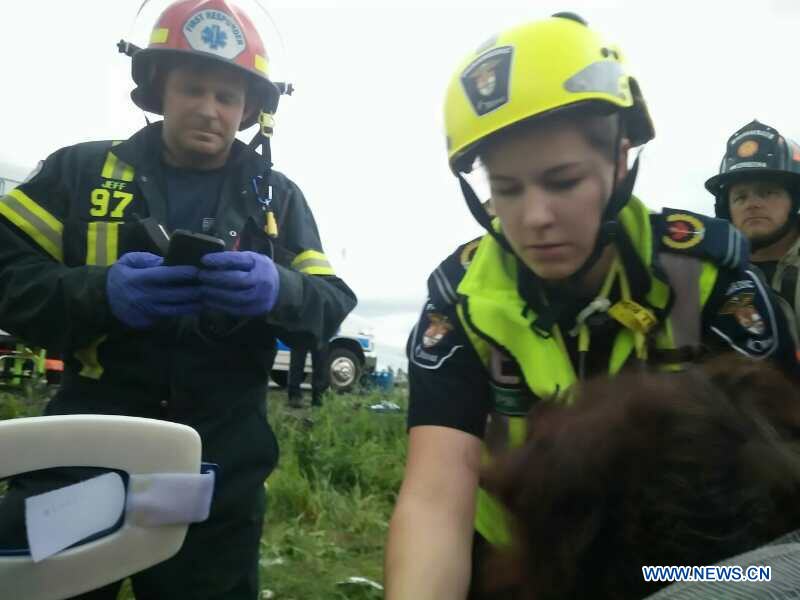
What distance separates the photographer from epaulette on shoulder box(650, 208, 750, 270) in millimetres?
1579

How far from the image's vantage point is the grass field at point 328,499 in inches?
138

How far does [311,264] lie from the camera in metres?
2.37

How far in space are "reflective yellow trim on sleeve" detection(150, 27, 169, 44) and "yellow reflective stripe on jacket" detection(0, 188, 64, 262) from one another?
60cm

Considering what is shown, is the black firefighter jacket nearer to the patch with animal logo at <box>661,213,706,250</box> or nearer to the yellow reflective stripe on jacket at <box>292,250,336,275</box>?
the yellow reflective stripe on jacket at <box>292,250,336,275</box>

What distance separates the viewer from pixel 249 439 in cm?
218

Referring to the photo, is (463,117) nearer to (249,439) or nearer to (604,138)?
(604,138)

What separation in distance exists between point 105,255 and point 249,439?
25.0 inches

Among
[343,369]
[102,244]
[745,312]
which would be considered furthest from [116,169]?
[343,369]

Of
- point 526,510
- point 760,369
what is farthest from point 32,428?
point 760,369

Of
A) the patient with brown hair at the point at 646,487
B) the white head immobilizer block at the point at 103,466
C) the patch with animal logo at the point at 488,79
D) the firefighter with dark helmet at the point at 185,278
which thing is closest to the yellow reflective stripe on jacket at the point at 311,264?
the firefighter with dark helmet at the point at 185,278

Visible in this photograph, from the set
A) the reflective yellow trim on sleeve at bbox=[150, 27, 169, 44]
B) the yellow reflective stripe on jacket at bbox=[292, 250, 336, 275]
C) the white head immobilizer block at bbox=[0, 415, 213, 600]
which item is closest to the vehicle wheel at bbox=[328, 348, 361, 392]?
the yellow reflective stripe on jacket at bbox=[292, 250, 336, 275]

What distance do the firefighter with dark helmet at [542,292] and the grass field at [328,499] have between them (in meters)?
1.95

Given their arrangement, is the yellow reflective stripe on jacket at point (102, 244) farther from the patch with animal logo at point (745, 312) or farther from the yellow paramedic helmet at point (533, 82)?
the patch with animal logo at point (745, 312)

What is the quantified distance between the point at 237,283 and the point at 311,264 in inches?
16.9
